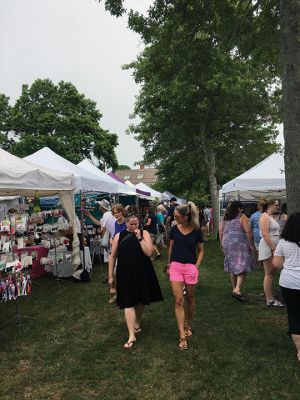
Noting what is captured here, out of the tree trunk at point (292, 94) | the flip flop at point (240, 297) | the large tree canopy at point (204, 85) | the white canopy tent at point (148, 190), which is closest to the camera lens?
the tree trunk at point (292, 94)

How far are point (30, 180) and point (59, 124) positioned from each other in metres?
25.2

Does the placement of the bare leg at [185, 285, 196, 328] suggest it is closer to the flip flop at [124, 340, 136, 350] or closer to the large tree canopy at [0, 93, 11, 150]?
the flip flop at [124, 340, 136, 350]


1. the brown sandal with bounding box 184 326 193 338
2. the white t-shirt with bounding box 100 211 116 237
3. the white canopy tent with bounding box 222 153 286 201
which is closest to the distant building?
the white canopy tent with bounding box 222 153 286 201

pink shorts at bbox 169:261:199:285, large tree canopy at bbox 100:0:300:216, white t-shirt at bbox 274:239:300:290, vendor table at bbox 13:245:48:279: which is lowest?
vendor table at bbox 13:245:48:279

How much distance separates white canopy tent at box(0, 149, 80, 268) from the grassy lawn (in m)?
1.94

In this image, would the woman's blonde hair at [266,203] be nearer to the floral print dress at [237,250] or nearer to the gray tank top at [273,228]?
the gray tank top at [273,228]

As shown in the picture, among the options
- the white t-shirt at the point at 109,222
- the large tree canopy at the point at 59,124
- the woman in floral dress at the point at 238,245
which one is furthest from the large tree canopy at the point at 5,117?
the woman in floral dress at the point at 238,245

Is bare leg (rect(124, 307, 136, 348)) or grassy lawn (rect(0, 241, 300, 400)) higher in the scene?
bare leg (rect(124, 307, 136, 348))

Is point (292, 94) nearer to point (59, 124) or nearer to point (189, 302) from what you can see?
point (189, 302)

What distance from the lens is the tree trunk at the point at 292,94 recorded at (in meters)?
4.70

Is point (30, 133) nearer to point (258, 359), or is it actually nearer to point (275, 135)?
point (275, 135)

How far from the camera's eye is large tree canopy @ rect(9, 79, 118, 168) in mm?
29094

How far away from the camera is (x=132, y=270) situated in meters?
4.55

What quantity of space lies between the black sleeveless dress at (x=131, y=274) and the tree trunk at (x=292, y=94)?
2.06m
